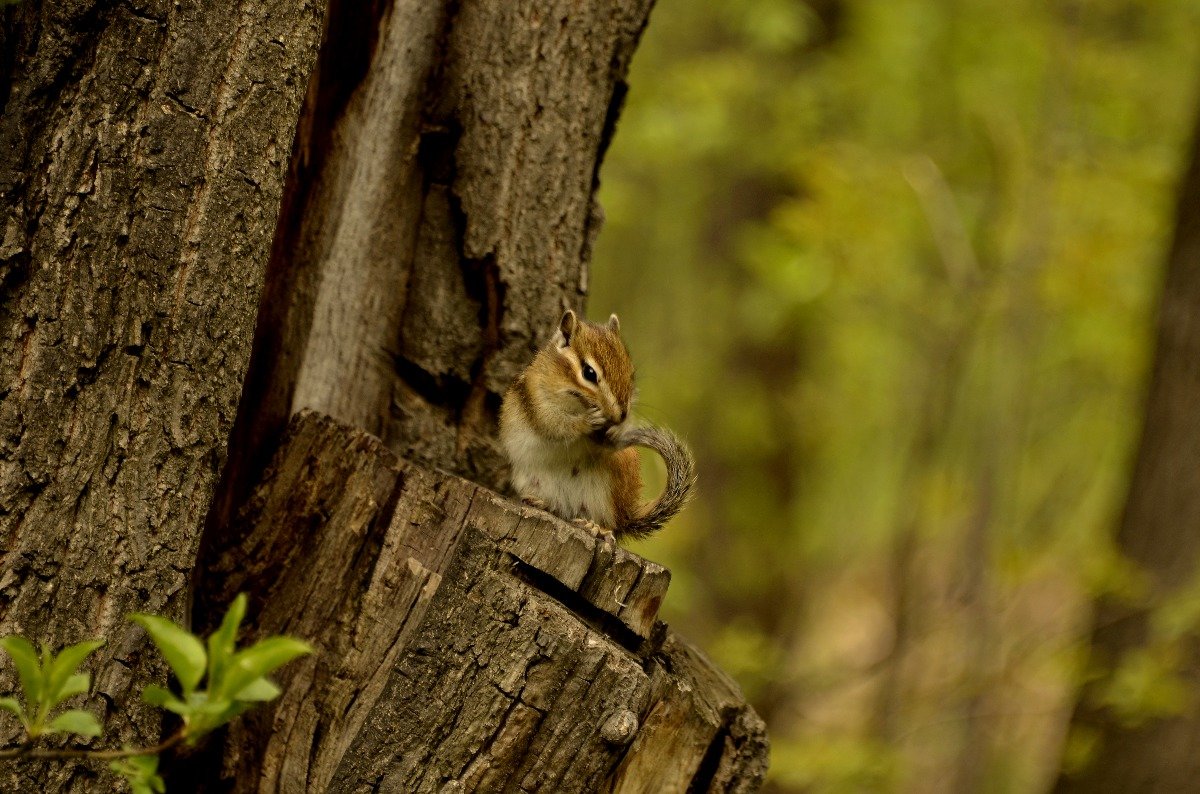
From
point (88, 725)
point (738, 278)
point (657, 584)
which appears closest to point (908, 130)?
point (738, 278)

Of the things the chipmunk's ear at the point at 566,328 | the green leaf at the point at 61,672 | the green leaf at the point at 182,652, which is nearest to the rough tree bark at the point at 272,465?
the chipmunk's ear at the point at 566,328

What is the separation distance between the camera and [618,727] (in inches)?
79.2

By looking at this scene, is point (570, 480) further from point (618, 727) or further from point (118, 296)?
point (118, 296)

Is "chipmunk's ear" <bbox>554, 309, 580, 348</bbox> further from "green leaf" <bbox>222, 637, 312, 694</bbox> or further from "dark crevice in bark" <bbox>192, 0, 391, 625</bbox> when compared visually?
"green leaf" <bbox>222, 637, 312, 694</bbox>

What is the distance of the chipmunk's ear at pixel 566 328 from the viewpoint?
9.60 feet

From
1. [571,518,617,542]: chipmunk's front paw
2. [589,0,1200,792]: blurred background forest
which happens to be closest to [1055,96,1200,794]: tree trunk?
[589,0,1200,792]: blurred background forest

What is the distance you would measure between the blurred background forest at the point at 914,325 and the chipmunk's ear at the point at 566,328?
3.31ft

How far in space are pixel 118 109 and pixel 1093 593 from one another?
13.1 feet

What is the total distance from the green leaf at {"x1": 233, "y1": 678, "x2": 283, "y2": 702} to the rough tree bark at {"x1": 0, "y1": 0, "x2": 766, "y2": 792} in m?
0.66

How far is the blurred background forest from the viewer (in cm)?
552

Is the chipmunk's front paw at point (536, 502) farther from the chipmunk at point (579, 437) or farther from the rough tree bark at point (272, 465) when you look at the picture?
the rough tree bark at point (272, 465)

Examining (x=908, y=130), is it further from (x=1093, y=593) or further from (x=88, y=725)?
(x=88, y=725)

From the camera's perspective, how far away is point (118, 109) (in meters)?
1.98

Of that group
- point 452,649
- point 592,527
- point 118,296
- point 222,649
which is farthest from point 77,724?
point 592,527
